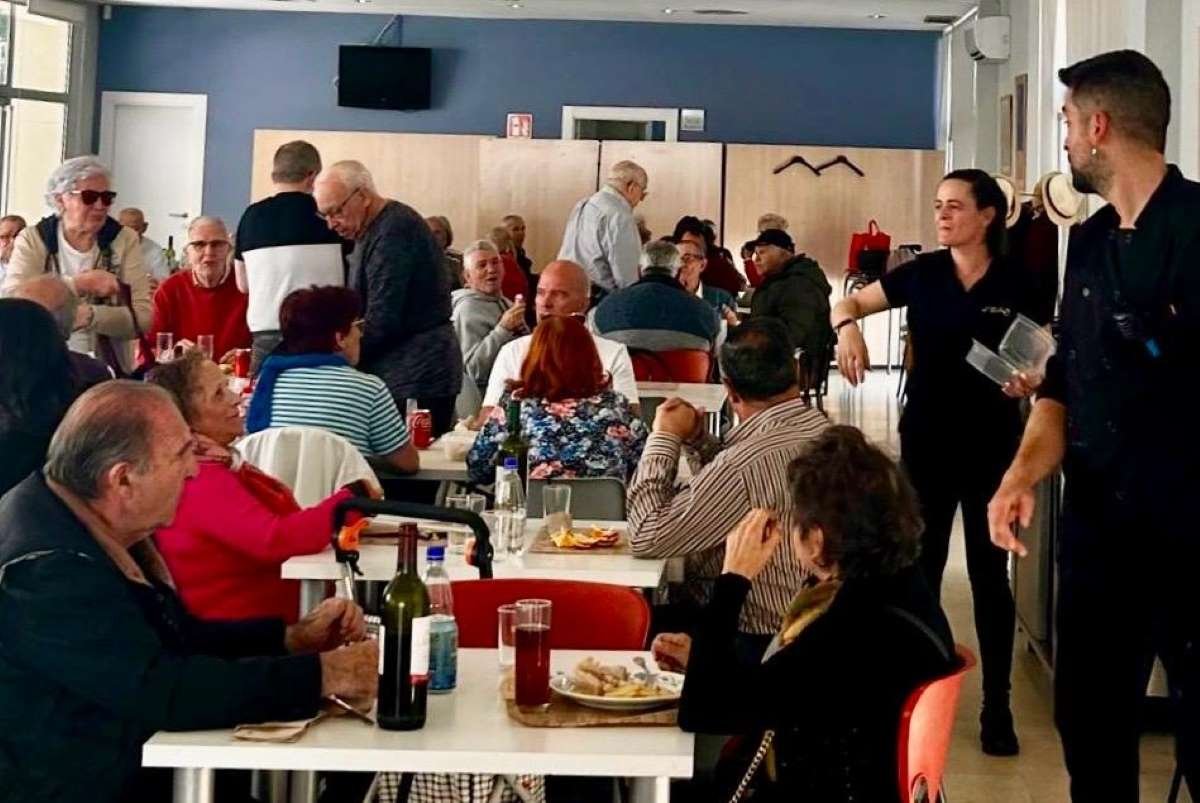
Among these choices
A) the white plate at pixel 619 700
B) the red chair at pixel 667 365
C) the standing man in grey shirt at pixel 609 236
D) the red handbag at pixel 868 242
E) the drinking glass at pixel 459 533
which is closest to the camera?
the white plate at pixel 619 700

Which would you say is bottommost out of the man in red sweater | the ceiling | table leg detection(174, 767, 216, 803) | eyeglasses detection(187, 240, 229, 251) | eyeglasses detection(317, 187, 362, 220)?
table leg detection(174, 767, 216, 803)

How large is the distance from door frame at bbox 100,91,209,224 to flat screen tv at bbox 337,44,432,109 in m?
1.56

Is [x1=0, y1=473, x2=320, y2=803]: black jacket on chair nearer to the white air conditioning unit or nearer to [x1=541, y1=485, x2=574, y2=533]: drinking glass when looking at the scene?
[x1=541, y1=485, x2=574, y2=533]: drinking glass

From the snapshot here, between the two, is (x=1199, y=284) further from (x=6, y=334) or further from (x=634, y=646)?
(x=6, y=334)

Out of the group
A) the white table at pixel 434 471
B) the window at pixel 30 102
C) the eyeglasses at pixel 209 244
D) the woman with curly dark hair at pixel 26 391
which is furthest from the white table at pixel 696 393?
the window at pixel 30 102

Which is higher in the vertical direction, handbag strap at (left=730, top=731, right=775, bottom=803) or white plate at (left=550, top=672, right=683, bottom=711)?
white plate at (left=550, top=672, right=683, bottom=711)

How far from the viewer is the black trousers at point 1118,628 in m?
2.89

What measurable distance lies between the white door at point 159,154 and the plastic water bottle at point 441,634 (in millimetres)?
15734

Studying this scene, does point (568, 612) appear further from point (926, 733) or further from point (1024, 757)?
point (1024, 757)

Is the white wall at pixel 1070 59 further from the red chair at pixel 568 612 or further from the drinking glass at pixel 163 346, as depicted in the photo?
the red chair at pixel 568 612

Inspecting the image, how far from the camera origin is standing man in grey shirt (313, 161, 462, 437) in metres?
6.01

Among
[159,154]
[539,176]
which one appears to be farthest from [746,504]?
[159,154]

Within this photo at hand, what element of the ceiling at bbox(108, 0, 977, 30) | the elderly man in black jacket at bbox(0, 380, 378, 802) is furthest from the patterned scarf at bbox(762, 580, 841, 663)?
the ceiling at bbox(108, 0, 977, 30)

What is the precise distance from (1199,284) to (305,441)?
2363 mm
